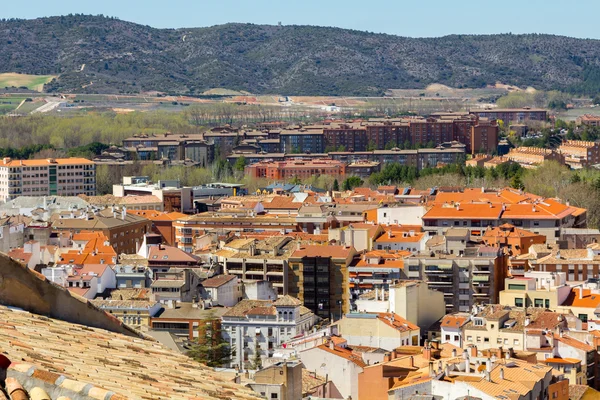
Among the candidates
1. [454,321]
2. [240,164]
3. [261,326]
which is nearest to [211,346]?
[261,326]

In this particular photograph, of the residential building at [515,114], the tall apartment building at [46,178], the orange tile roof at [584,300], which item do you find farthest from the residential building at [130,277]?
the residential building at [515,114]

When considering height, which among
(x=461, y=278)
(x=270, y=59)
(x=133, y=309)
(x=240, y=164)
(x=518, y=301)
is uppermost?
(x=270, y=59)

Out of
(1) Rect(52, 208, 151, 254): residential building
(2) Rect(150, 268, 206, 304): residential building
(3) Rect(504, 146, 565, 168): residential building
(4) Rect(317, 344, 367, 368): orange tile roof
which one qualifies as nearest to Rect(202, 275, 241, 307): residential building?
(2) Rect(150, 268, 206, 304): residential building

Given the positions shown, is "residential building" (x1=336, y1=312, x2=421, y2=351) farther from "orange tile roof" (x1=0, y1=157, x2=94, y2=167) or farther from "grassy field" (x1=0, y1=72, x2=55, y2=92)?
"grassy field" (x1=0, y1=72, x2=55, y2=92)

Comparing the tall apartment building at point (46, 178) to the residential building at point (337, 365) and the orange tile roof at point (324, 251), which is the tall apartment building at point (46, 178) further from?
the residential building at point (337, 365)

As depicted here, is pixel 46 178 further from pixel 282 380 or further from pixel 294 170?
pixel 282 380
